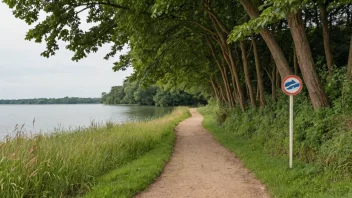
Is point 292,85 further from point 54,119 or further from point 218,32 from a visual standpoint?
point 54,119

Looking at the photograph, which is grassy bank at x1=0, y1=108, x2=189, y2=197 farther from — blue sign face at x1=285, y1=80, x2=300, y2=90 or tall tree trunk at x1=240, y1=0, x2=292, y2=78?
tall tree trunk at x1=240, y1=0, x2=292, y2=78

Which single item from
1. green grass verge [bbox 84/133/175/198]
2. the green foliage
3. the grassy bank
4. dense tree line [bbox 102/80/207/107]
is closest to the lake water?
the grassy bank

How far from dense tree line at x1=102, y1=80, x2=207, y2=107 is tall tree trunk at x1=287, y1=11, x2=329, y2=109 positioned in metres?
58.7

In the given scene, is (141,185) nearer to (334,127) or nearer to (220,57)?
(334,127)

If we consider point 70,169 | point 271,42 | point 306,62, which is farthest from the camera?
point 271,42

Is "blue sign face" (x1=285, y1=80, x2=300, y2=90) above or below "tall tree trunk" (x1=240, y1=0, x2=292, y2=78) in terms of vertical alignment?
below

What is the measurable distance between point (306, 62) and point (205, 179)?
12.4ft

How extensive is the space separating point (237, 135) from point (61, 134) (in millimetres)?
7383

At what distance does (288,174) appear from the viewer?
6.40m

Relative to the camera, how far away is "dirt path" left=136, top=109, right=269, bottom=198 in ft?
19.6

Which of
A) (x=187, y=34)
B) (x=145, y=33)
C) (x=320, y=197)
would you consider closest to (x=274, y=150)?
(x=320, y=197)

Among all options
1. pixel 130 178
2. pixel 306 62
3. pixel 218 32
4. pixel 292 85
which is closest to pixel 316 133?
pixel 292 85

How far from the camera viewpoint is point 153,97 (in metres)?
92.6

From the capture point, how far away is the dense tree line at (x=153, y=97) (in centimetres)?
8631
